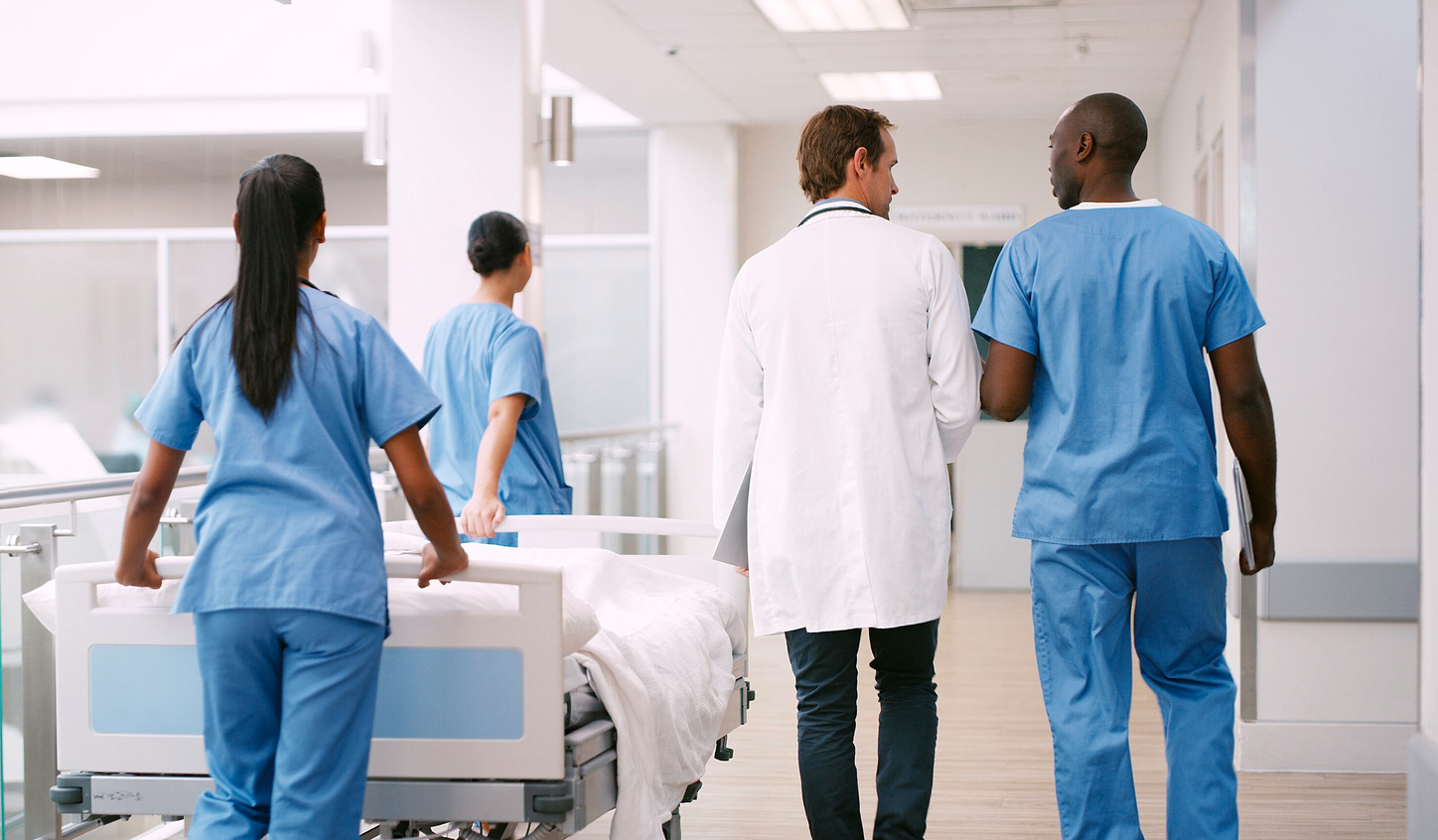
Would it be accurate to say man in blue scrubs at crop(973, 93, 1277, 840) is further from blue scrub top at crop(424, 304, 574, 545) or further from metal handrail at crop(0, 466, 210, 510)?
metal handrail at crop(0, 466, 210, 510)

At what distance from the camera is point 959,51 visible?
6871 millimetres

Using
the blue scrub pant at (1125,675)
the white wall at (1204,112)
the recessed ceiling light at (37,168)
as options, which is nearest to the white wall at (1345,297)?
the white wall at (1204,112)

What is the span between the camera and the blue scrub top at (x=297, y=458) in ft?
6.16

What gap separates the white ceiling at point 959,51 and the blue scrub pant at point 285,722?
4.62m

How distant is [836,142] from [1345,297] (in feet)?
7.34

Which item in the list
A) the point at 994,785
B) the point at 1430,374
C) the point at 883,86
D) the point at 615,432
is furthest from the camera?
the point at 883,86

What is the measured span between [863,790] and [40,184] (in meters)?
3.83

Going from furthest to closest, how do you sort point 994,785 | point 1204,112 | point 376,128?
point 1204,112, point 376,128, point 994,785

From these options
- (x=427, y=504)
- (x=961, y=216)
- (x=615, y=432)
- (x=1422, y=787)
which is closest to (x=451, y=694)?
(x=427, y=504)

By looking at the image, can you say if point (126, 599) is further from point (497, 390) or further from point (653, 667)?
point (497, 390)

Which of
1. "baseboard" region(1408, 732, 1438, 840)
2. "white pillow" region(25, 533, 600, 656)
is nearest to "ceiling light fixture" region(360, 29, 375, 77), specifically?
"white pillow" region(25, 533, 600, 656)

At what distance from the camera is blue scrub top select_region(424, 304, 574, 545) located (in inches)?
125

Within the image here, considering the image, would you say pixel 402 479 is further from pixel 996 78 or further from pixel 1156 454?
pixel 996 78

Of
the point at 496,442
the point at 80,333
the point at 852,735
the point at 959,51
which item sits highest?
the point at 959,51
